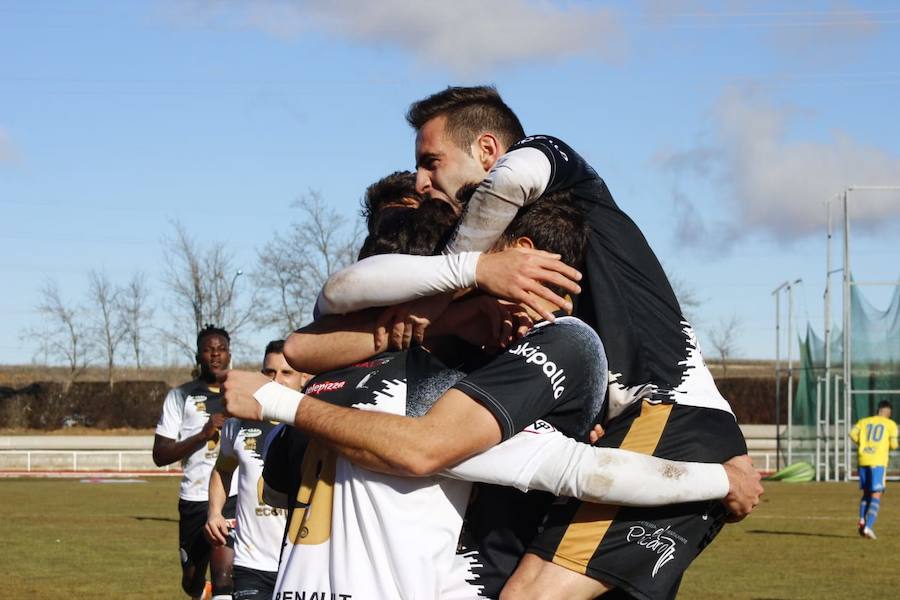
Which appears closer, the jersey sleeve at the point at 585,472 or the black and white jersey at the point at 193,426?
the jersey sleeve at the point at 585,472

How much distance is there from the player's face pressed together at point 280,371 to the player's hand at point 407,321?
5802 millimetres

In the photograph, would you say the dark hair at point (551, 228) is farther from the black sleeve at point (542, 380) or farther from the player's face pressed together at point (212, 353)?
the player's face pressed together at point (212, 353)

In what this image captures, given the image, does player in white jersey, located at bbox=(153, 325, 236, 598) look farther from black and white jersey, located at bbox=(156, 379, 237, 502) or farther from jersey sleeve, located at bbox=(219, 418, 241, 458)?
jersey sleeve, located at bbox=(219, 418, 241, 458)

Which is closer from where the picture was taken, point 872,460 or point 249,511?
point 249,511

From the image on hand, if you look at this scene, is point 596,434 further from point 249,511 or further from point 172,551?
point 172,551

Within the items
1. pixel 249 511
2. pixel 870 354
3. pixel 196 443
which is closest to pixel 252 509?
pixel 249 511

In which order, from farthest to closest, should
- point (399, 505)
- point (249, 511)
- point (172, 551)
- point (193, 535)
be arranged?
1. point (172, 551)
2. point (193, 535)
3. point (249, 511)
4. point (399, 505)

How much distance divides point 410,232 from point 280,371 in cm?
604

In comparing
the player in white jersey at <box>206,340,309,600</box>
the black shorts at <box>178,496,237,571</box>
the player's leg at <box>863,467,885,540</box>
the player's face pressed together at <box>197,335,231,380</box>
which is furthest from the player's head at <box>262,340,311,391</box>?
the player's leg at <box>863,467,885,540</box>

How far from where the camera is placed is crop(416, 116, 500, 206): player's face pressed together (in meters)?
4.20

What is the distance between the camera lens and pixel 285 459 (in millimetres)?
3990

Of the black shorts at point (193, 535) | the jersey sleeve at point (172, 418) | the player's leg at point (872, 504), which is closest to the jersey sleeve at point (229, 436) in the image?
the black shorts at point (193, 535)

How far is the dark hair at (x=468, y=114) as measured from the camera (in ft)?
14.0

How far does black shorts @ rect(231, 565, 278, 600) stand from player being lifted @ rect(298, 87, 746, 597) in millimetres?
4459
